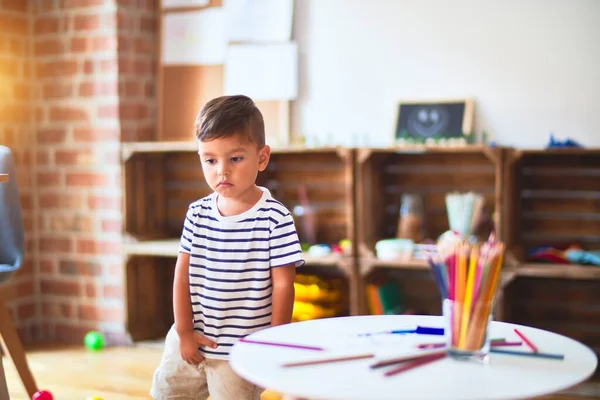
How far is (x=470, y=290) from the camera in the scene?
1.19 m

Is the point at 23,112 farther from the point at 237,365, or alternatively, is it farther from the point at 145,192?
the point at 237,365

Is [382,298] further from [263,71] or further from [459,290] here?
[459,290]

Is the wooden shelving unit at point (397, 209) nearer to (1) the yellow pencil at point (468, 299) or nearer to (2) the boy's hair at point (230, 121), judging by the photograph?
(2) the boy's hair at point (230, 121)

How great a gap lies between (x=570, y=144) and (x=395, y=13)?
914 mm

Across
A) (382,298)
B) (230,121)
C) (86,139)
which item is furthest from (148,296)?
(230,121)

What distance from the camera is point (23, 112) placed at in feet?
11.8

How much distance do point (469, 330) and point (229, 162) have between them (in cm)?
63

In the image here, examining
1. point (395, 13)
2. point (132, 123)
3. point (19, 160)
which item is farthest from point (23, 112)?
point (395, 13)

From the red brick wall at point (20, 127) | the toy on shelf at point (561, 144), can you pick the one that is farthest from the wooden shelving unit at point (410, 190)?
the red brick wall at point (20, 127)

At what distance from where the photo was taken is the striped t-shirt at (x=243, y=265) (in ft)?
5.42

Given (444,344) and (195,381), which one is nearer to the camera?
(444,344)

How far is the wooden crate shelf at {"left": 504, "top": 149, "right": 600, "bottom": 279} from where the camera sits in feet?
9.89

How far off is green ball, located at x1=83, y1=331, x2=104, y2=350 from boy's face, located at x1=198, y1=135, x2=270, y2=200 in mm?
2047

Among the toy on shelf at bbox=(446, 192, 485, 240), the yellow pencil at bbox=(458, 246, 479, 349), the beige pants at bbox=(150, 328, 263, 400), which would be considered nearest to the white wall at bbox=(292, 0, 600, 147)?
the toy on shelf at bbox=(446, 192, 485, 240)
